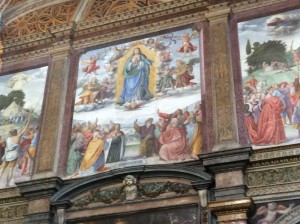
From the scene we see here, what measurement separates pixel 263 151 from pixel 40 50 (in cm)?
682

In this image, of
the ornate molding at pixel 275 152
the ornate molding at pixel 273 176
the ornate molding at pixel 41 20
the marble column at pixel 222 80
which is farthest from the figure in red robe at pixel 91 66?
the ornate molding at pixel 273 176

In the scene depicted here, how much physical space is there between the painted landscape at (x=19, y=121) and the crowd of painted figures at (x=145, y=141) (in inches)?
48.3

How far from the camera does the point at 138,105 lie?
12227 millimetres

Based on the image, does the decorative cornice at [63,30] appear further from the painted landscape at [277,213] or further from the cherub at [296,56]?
the painted landscape at [277,213]

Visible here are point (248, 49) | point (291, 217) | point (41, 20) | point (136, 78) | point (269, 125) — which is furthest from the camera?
point (41, 20)

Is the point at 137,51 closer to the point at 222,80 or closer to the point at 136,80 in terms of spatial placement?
the point at 136,80

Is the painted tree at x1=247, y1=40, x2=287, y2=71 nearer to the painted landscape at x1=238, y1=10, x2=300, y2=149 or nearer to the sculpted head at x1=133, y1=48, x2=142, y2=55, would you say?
the painted landscape at x1=238, y1=10, x2=300, y2=149

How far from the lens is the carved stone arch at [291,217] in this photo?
9.38m

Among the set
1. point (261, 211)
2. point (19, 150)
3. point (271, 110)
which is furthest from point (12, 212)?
point (271, 110)

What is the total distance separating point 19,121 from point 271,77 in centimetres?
620

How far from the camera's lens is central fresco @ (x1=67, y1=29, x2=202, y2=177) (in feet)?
37.6

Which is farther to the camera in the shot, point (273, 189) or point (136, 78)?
point (136, 78)

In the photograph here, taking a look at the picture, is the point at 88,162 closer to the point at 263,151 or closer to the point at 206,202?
the point at 206,202

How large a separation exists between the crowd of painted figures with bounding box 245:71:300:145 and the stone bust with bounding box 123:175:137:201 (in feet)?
8.26
